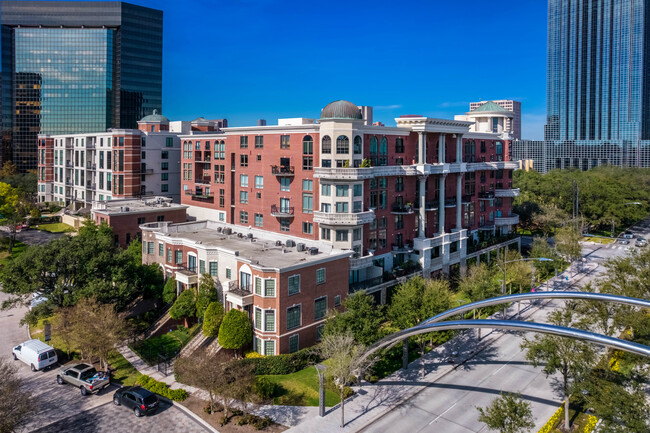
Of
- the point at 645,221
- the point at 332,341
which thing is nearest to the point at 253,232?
the point at 332,341

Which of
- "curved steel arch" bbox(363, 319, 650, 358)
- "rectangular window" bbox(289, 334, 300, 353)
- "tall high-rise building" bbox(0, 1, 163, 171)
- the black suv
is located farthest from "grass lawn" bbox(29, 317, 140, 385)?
"tall high-rise building" bbox(0, 1, 163, 171)

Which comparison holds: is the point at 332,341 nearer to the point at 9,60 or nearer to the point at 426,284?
the point at 426,284

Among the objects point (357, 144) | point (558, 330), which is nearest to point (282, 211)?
point (357, 144)

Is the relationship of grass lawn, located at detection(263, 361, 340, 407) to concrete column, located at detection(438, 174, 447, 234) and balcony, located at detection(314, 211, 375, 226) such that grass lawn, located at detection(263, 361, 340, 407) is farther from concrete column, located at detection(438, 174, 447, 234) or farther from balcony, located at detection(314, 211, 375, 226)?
concrete column, located at detection(438, 174, 447, 234)

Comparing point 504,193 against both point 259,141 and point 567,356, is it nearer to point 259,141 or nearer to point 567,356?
point 259,141

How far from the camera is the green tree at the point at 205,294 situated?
1955 inches

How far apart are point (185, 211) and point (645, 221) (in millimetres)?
123873

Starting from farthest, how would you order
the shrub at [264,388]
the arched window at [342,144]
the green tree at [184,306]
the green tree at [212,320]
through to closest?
the arched window at [342,144] → the green tree at [184,306] → the green tree at [212,320] → the shrub at [264,388]

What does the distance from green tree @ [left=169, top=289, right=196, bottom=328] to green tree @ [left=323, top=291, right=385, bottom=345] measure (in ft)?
51.2

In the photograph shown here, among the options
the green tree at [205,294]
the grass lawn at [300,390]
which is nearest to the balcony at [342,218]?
the green tree at [205,294]

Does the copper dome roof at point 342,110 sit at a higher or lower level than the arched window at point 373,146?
higher

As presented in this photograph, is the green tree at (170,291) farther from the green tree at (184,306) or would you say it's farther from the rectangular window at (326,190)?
the rectangular window at (326,190)

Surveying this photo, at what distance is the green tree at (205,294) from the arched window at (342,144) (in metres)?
21.4

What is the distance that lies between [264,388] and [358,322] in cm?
972
